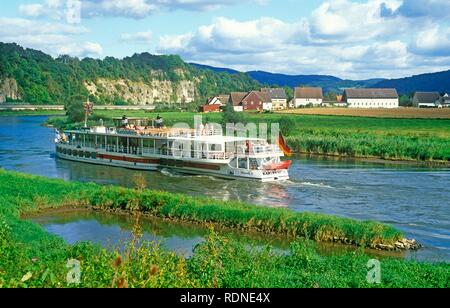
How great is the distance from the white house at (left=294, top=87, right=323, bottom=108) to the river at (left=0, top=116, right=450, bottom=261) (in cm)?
Result: 9481

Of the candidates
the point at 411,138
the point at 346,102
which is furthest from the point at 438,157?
the point at 346,102

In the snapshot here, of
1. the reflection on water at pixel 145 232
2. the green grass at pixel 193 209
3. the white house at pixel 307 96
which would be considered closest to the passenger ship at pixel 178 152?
the green grass at pixel 193 209

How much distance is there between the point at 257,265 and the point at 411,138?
4588 cm

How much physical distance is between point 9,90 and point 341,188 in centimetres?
15287

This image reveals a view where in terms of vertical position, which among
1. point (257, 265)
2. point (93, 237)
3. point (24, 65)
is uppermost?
point (24, 65)

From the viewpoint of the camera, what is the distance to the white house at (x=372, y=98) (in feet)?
465

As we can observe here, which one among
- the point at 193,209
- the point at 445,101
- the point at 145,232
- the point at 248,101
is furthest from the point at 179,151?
the point at 445,101

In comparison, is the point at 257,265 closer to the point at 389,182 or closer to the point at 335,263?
the point at 335,263

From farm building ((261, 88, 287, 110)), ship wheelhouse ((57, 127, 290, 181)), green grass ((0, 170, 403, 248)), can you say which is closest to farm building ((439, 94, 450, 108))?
farm building ((261, 88, 287, 110))

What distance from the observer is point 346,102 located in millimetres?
144625

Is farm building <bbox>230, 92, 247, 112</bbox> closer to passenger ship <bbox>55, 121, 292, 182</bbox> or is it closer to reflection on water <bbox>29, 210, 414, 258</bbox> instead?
passenger ship <bbox>55, 121, 292, 182</bbox>

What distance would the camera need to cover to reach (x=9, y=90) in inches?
6673

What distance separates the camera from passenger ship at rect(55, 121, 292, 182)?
127ft

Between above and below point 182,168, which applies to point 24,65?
above
